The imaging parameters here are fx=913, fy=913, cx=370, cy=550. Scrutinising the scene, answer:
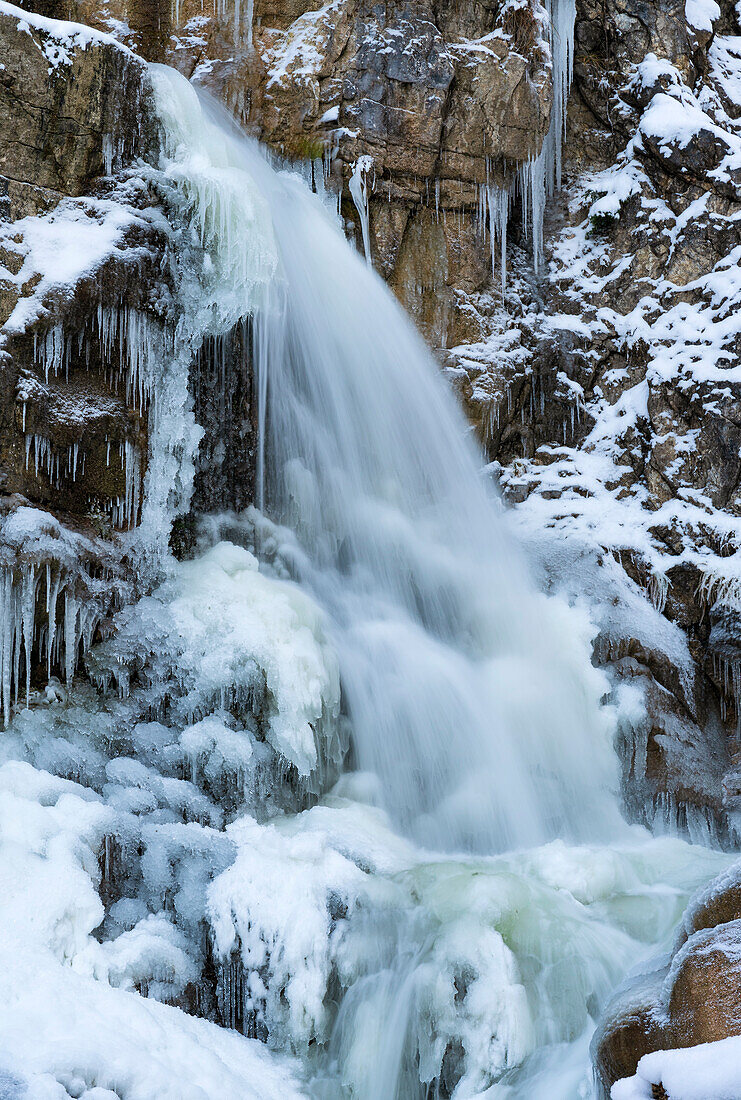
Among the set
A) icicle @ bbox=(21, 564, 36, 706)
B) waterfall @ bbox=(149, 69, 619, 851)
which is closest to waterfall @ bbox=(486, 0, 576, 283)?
waterfall @ bbox=(149, 69, 619, 851)

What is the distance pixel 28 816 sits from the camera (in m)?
4.46

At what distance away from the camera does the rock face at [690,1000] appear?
8.59 ft

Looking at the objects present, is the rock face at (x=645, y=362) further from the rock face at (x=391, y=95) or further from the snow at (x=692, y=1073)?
the snow at (x=692, y=1073)

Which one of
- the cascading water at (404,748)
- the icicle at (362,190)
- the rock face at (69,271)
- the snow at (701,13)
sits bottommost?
the cascading water at (404,748)

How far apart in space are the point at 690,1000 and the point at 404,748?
3.58 m

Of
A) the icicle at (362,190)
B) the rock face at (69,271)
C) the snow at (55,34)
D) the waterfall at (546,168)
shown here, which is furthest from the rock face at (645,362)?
the snow at (55,34)

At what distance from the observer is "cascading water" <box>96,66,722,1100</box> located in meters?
4.15

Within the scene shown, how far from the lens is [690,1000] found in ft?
8.85

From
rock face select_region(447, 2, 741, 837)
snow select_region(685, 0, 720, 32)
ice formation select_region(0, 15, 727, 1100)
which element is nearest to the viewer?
ice formation select_region(0, 15, 727, 1100)

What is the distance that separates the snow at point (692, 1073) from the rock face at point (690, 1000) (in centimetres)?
14

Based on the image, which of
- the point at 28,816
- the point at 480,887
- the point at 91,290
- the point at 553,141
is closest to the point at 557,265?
the point at 553,141

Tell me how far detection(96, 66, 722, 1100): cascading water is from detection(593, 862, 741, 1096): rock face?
0.68 metres

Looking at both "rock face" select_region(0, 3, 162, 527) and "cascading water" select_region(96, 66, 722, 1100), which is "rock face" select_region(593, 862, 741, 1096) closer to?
"cascading water" select_region(96, 66, 722, 1100)

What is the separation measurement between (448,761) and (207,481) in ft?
9.00
